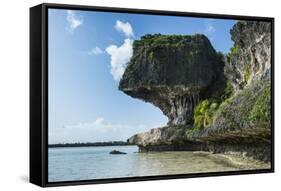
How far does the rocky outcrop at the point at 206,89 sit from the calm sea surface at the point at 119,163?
0.51 ft

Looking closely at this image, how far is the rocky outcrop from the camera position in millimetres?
9258

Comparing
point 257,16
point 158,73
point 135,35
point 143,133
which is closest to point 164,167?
point 143,133

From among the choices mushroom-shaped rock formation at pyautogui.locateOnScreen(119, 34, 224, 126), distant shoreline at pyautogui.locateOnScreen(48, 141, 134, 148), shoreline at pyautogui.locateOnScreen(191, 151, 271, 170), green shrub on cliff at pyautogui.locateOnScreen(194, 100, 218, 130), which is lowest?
shoreline at pyautogui.locateOnScreen(191, 151, 271, 170)

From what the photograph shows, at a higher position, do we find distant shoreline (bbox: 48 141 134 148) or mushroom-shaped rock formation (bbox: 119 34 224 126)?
mushroom-shaped rock formation (bbox: 119 34 224 126)

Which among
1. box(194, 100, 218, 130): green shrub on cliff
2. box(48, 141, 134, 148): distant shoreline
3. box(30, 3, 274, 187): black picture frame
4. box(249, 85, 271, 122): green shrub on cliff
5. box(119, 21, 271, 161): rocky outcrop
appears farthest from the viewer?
box(249, 85, 271, 122): green shrub on cliff

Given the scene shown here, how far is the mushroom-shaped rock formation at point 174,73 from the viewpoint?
9.15 meters

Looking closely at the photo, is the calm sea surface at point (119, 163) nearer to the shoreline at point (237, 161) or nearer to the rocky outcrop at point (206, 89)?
the shoreline at point (237, 161)

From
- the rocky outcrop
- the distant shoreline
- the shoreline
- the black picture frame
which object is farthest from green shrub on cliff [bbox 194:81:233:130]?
the black picture frame

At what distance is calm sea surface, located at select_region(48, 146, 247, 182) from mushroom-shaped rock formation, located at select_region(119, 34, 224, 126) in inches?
21.9

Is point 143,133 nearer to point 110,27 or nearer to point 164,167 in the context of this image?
point 164,167

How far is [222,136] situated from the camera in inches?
390

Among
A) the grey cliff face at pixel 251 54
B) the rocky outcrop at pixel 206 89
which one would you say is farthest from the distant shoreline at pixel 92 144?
the grey cliff face at pixel 251 54

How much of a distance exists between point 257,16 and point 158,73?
1857 mm

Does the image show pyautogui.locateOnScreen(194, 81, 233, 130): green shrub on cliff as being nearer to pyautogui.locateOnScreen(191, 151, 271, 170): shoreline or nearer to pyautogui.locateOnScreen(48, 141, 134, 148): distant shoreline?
pyautogui.locateOnScreen(191, 151, 271, 170): shoreline
